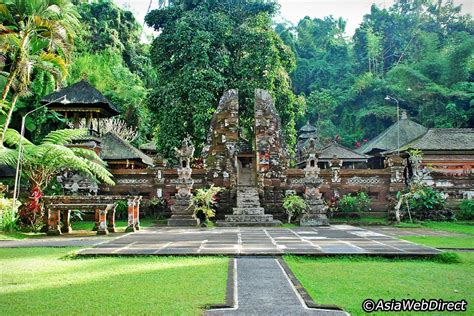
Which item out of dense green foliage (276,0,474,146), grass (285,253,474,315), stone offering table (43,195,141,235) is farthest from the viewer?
dense green foliage (276,0,474,146)

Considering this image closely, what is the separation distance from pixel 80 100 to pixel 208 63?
280 inches

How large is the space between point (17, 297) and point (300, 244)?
19.5ft

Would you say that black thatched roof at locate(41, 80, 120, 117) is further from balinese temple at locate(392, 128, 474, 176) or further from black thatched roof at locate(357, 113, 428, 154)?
black thatched roof at locate(357, 113, 428, 154)

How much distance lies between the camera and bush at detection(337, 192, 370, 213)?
1831cm

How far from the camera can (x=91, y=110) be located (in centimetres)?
1997

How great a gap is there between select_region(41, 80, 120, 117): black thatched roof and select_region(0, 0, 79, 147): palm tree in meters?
2.63

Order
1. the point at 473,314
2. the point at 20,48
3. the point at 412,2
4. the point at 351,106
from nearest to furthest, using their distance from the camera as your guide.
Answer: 1. the point at 473,314
2. the point at 20,48
3. the point at 351,106
4. the point at 412,2

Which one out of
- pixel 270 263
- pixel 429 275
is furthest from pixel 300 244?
pixel 429 275

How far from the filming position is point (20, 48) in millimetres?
14141

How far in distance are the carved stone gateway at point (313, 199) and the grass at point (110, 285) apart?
897 centimetres

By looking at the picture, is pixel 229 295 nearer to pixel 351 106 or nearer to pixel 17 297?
pixel 17 297

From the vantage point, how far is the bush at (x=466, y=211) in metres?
18.2

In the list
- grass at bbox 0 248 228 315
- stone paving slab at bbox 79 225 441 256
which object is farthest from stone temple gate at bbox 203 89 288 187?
grass at bbox 0 248 228 315

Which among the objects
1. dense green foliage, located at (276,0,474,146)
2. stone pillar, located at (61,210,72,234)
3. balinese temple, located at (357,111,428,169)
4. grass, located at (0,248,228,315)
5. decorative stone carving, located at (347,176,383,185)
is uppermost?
dense green foliage, located at (276,0,474,146)
